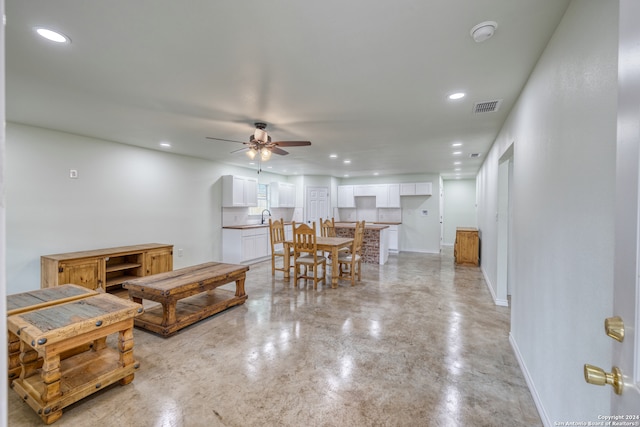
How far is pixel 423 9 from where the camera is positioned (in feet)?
4.74

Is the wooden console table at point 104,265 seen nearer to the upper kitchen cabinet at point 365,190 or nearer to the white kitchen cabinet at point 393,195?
the upper kitchen cabinet at point 365,190

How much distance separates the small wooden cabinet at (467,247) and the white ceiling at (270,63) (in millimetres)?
3233

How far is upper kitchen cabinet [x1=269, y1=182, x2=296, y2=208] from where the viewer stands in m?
7.95

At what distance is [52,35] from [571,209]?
123 inches

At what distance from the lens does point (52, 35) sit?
5.49 ft

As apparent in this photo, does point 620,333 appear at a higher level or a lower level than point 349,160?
lower

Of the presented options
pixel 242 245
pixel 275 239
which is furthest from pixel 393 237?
pixel 242 245

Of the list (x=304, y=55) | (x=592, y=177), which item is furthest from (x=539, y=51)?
(x=304, y=55)

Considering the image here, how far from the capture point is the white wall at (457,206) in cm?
946

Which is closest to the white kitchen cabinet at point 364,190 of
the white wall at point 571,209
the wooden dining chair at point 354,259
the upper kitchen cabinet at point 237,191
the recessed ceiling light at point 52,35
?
the upper kitchen cabinet at point 237,191

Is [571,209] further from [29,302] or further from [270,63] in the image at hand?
[29,302]

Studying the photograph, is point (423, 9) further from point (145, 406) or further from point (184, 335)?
point (184, 335)

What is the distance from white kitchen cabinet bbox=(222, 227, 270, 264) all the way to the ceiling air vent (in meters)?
4.99

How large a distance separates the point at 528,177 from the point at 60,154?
555 cm
